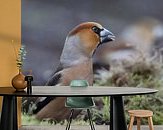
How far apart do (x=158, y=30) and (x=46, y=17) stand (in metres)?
1.73

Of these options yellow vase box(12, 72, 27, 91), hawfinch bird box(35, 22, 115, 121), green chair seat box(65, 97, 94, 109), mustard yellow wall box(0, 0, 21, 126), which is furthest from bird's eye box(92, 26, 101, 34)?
yellow vase box(12, 72, 27, 91)

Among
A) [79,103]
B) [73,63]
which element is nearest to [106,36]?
[73,63]

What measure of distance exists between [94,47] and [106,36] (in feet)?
0.82

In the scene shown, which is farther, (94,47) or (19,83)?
(94,47)

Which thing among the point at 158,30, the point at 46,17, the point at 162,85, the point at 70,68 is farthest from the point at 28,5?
the point at 162,85

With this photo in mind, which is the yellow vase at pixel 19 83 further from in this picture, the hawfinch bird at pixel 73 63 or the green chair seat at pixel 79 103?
the hawfinch bird at pixel 73 63

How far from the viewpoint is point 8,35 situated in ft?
15.5

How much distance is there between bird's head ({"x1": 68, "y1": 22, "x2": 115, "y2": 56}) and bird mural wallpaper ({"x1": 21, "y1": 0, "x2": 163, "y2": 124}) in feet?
0.05

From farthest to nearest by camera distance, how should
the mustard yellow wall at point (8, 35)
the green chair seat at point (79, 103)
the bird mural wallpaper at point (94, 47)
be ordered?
the bird mural wallpaper at point (94, 47) < the mustard yellow wall at point (8, 35) < the green chair seat at point (79, 103)

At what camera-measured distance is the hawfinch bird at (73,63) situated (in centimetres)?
486

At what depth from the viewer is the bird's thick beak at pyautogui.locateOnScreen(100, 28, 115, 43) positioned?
16.0ft

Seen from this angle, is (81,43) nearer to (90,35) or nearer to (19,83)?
(90,35)

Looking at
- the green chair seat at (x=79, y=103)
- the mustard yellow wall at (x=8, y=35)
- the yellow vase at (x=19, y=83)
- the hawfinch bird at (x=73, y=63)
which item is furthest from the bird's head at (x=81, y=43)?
the yellow vase at (x=19, y=83)

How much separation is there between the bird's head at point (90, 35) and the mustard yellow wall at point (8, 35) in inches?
32.6
